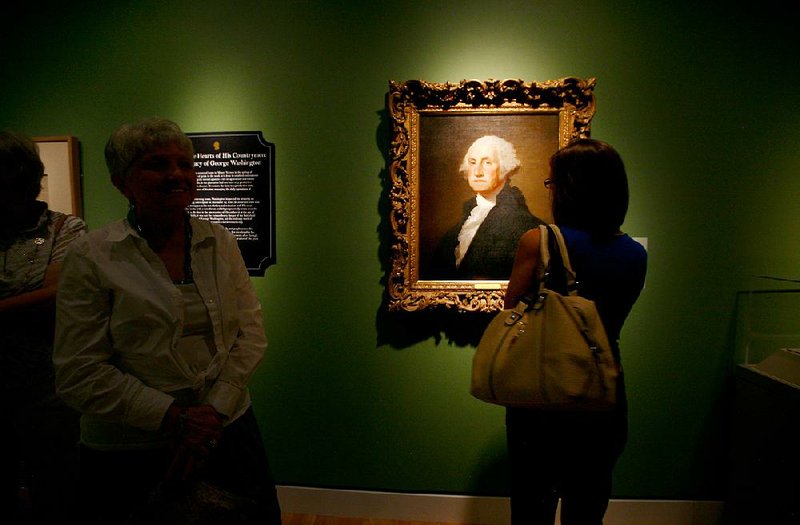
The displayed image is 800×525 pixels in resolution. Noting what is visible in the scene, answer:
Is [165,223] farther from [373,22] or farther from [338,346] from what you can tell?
[373,22]

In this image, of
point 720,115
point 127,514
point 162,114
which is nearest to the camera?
point 127,514

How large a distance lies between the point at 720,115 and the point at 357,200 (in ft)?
5.69

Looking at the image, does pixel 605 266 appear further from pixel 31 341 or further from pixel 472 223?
pixel 31 341

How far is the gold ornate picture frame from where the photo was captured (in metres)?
1.95

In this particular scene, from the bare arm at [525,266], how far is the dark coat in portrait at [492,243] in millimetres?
798

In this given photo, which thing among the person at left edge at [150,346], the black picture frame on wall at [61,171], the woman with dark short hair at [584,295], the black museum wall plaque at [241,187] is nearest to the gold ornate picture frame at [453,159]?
the black museum wall plaque at [241,187]

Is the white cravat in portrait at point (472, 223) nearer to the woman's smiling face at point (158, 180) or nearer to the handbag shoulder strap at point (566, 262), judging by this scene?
the handbag shoulder strap at point (566, 262)

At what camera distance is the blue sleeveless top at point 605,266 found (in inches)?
44.9

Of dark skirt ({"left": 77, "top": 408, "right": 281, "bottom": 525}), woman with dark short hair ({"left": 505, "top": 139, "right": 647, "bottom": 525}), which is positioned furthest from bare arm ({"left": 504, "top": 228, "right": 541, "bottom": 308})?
dark skirt ({"left": 77, "top": 408, "right": 281, "bottom": 525})

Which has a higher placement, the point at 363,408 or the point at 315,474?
the point at 363,408

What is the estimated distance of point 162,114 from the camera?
2.15 meters

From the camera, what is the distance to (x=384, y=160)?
207 centimetres

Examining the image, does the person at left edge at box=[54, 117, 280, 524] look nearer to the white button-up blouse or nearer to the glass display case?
the white button-up blouse

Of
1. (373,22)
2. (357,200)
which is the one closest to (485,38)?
(373,22)
